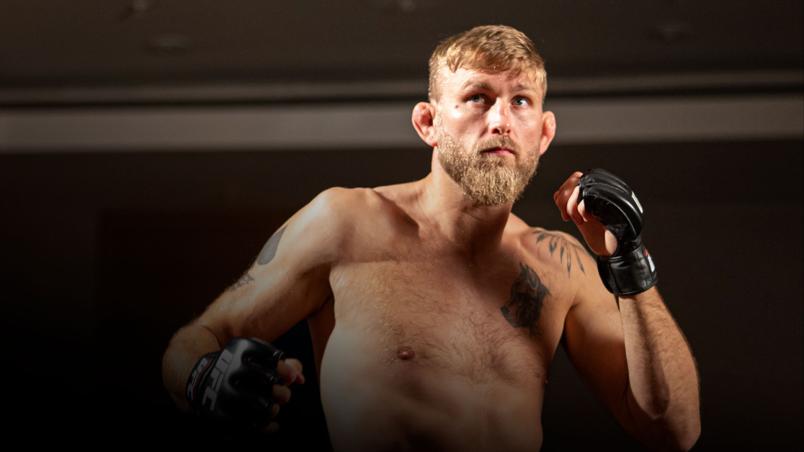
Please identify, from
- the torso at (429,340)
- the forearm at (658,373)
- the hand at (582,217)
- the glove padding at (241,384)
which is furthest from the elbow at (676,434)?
the glove padding at (241,384)

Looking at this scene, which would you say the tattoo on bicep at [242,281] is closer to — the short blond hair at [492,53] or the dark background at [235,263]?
the dark background at [235,263]

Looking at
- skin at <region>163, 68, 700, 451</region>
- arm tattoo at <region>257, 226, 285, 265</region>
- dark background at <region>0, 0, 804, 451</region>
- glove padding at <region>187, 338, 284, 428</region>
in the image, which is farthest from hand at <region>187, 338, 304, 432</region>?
dark background at <region>0, 0, 804, 451</region>

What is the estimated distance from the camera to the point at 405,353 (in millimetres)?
1627

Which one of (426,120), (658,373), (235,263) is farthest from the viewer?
(235,263)

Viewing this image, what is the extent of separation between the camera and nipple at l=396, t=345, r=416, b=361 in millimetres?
1625

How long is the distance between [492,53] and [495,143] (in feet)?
0.47

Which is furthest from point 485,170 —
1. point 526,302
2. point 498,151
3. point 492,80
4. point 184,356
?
point 184,356

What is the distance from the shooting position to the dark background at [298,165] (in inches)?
77.5

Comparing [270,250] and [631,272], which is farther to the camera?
[270,250]

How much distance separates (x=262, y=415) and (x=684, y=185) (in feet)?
3.43

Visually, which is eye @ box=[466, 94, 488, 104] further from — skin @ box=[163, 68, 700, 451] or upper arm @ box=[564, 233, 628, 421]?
upper arm @ box=[564, 233, 628, 421]

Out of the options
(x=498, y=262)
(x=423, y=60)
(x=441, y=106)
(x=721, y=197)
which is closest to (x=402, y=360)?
(x=498, y=262)

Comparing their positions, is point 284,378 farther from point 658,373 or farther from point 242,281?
point 658,373

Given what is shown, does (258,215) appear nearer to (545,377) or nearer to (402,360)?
(402,360)
